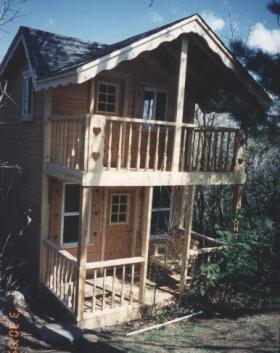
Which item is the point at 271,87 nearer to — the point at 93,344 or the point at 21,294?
the point at 93,344

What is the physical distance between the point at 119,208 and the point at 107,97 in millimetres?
3415

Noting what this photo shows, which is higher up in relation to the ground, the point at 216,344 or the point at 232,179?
the point at 232,179

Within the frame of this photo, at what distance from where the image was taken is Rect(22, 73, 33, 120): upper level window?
10.1 metres

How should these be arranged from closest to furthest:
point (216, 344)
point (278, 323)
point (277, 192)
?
1. point (216, 344)
2. point (278, 323)
3. point (277, 192)

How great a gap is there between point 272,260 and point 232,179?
9.10 feet

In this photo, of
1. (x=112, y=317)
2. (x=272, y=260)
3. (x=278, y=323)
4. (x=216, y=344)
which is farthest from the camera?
(x=272, y=260)

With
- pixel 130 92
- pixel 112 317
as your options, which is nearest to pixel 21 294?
pixel 112 317

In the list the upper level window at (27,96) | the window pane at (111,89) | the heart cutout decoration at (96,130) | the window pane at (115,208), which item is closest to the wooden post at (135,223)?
the window pane at (115,208)

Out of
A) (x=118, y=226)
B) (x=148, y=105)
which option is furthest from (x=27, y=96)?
(x=118, y=226)

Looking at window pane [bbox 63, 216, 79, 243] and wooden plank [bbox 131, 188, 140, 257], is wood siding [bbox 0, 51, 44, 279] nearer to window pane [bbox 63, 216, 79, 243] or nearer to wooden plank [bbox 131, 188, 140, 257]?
window pane [bbox 63, 216, 79, 243]

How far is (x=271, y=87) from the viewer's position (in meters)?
7.27

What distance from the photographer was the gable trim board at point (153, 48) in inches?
265

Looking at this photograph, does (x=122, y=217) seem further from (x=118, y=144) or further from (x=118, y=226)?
(x=118, y=144)

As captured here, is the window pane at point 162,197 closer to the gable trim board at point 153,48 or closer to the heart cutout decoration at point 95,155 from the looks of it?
the gable trim board at point 153,48
